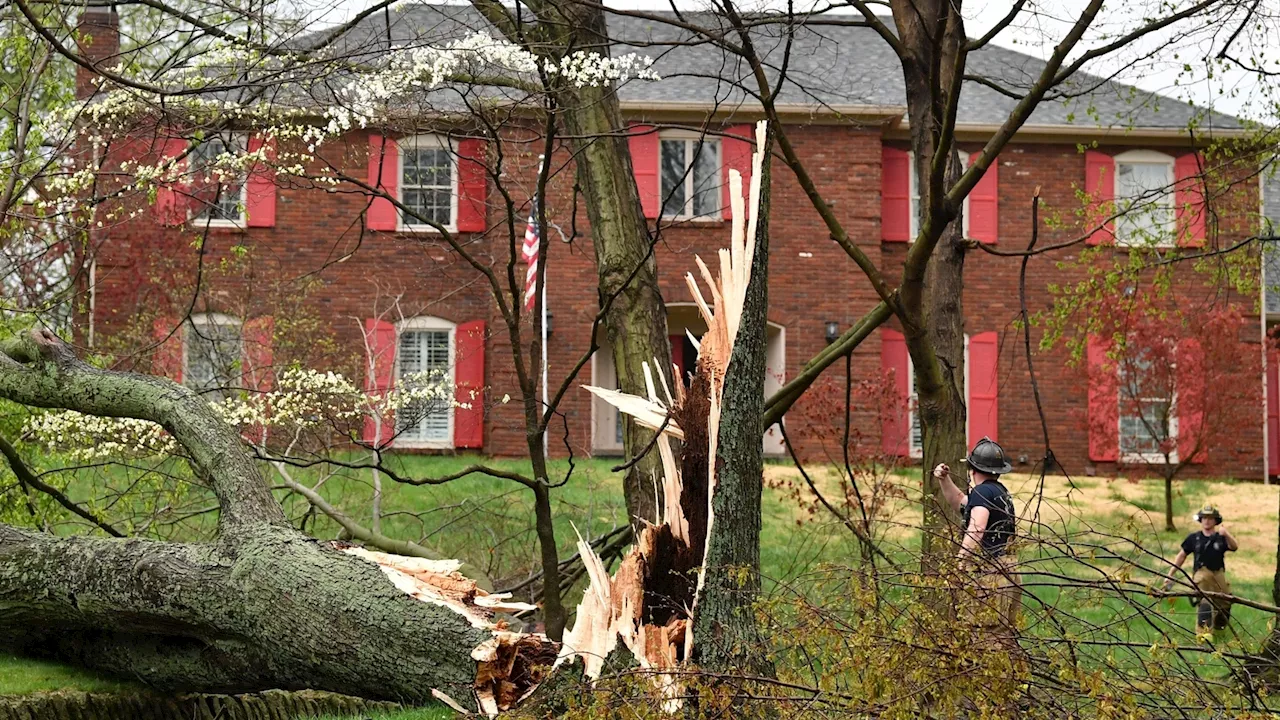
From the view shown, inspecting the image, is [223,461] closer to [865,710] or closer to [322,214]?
[865,710]

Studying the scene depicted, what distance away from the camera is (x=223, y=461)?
6512mm

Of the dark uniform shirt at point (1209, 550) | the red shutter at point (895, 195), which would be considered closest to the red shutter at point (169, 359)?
the dark uniform shirt at point (1209, 550)

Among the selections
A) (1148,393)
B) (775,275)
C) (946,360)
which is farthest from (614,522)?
(775,275)

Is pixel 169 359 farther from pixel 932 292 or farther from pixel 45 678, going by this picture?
pixel 932 292

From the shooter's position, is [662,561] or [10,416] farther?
[10,416]

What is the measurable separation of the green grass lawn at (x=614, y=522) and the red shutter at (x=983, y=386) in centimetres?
148

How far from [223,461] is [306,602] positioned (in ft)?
4.18

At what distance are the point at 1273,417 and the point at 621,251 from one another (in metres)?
17.7

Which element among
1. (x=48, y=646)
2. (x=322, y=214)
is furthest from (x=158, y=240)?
(x=48, y=646)

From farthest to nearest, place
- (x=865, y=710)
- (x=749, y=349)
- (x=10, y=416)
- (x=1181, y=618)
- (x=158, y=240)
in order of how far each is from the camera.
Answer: (x=158, y=240) < (x=1181, y=618) < (x=10, y=416) < (x=749, y=349) < (x=865, y=710)

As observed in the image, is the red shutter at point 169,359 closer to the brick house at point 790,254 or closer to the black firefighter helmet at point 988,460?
the brick house at point 790,254

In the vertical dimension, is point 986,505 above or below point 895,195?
below

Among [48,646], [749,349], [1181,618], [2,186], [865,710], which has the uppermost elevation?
[2,186]

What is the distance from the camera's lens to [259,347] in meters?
16.2
